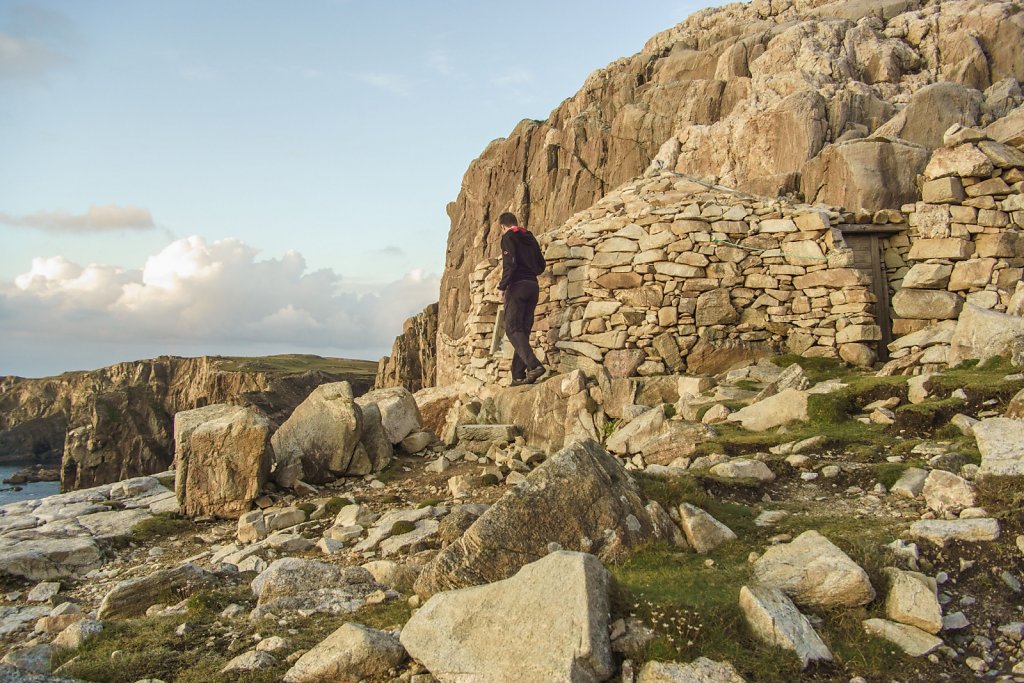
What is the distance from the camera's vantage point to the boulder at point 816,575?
414 centimetres

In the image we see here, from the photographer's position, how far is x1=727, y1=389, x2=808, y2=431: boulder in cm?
Answer: 903

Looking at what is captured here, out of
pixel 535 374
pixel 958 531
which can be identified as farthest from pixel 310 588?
pixel 535 374

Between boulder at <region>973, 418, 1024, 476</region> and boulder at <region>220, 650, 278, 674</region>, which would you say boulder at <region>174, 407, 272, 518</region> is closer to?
boulder at <region>220, 650, 278, 674</region>

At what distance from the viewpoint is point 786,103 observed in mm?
37438

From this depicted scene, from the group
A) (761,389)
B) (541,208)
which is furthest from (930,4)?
(761,389)

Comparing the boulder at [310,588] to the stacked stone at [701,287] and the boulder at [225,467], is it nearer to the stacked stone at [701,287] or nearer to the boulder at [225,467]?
the boulder at [225,467]

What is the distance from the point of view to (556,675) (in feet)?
11.1

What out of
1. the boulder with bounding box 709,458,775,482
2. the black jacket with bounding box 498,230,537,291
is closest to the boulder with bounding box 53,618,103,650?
the boulder with bounding box 709,458,775,482

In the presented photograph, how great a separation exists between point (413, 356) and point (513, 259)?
65.7 m

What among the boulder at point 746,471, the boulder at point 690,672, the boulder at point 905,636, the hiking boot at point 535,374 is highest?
the hiking boot at point 535,374

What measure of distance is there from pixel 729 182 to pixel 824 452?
32560 mm

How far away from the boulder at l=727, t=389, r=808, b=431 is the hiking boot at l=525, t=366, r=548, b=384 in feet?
14.4

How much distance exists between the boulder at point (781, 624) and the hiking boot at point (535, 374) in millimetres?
9172

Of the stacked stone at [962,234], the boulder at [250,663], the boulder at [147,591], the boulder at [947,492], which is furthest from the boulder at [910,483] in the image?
the stacked stone at [962,234]
